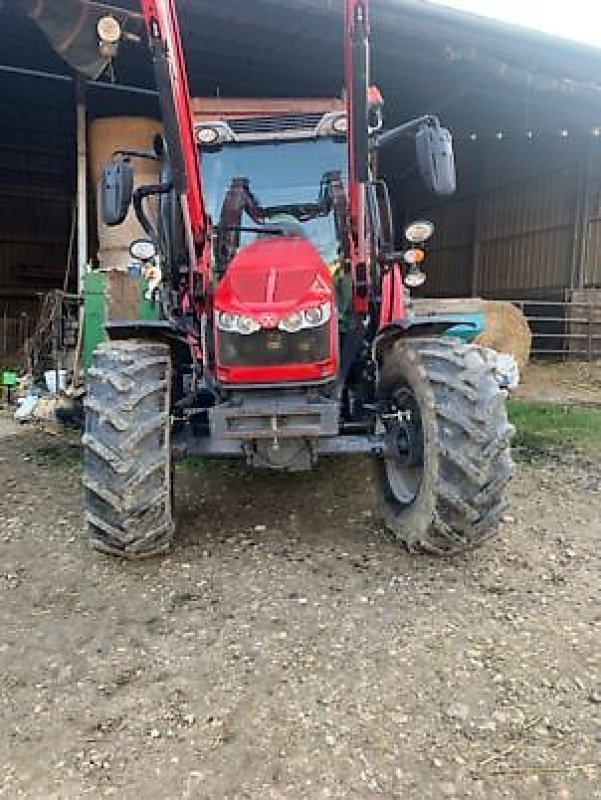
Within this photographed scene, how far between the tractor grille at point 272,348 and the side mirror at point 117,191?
842mm

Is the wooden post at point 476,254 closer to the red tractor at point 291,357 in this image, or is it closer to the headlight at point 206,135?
the red tractor at point 291,357

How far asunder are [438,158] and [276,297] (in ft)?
3.26

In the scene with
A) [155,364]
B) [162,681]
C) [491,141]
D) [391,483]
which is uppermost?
[491,141]

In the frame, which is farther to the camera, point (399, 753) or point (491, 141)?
point (491, 141)

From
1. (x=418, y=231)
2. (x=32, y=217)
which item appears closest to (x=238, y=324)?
(x=418, y=231)

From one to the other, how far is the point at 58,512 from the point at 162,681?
2.09m

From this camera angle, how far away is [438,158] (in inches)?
139

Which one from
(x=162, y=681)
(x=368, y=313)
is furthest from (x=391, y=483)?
(x=162, y=681)

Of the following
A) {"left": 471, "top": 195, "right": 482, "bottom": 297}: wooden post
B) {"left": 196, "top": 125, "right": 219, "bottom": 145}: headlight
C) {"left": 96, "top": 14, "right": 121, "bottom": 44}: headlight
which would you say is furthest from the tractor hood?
{"left": 471, "top": 195, "right": 482, "bottom": 297}: wooden post

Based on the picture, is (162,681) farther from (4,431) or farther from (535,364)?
(535,364)

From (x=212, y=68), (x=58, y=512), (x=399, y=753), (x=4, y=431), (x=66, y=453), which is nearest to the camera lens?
(x=399, y=753)

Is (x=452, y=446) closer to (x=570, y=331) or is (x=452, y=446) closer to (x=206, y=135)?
(x=206, y=135)

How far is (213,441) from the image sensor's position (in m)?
3.69

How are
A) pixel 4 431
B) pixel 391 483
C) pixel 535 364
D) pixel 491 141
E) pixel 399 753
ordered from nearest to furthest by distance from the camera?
pixel 399 753, pixel 391 483, pixel 4 431, pixel 535 364, pixel 491 141
